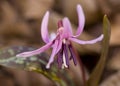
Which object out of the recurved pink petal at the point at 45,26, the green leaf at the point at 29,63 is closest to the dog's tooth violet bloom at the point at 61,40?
the recurved pink petal at the point at 45,26

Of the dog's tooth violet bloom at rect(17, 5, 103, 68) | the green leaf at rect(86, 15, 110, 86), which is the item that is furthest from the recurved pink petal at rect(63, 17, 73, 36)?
the green leaf at rect(86, 15, 110, 86)

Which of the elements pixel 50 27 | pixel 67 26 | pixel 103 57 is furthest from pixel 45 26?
pixel 50 27

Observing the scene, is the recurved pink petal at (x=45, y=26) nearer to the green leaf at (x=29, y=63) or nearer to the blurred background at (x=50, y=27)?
the green leaf at (x=29, y=63)

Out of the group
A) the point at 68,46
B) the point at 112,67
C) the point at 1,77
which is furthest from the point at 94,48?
the point at 68,46

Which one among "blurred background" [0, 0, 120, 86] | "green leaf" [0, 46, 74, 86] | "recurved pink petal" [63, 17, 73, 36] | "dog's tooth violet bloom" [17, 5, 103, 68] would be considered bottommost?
"blurred background" [0, 0, 120, 86]

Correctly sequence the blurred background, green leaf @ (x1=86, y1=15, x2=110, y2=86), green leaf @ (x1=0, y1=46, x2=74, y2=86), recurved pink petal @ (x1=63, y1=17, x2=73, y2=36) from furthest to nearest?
1. the blurred background
2. green leaf @ (x1=0, y1=46, x2=74, y2=86)
3. green leaf @ (x1=86, y1=15, x2=110, y2=86)
4. recurved pink petal @ (x1=63, y1=17, x2=73, y2=36)

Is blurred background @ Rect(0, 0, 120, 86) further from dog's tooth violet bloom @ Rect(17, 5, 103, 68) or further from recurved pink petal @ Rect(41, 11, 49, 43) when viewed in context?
recurved pink petal @ Rect(41, 11, 49, 43)

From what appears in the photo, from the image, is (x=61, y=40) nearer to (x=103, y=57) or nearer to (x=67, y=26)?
(x=67, y=26)
